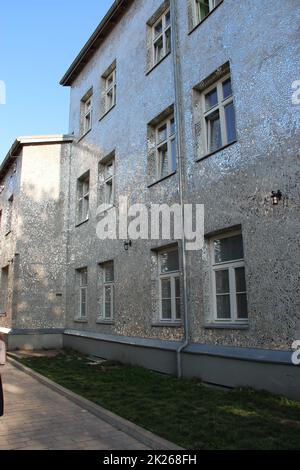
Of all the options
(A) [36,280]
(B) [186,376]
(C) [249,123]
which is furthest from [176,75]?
(A) [36,280]

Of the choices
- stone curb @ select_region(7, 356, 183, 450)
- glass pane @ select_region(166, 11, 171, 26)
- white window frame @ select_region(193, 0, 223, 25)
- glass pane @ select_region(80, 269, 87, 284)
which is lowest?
stone curb @ select_region(7, 356, 183, 450)

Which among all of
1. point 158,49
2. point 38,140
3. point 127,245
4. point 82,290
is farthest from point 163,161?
point 38,140

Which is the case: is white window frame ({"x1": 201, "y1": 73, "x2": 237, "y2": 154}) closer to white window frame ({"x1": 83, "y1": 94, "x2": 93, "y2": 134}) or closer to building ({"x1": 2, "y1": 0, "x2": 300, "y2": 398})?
building ({"x1": 2, "y1": 0, "x2": 300, "y2": 398})

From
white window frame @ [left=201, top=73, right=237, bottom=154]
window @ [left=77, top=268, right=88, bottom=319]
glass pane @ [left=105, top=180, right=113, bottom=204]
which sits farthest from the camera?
window @ [left=77, top=268, right=88, bottom=319]

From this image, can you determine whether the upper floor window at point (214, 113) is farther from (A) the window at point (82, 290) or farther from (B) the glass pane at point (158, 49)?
(A) the window at point (82, 290)

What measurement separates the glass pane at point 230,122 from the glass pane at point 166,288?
3.50 meters

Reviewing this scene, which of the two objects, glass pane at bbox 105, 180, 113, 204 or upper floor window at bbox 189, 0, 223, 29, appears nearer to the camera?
upper floor window at bbox 189, 0, 223, 29

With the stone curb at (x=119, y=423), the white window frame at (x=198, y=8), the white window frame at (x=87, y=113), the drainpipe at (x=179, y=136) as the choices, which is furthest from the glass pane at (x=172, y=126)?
the stone curb at (x=119, y=423)

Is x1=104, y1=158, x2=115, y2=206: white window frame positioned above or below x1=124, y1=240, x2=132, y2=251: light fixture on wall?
above

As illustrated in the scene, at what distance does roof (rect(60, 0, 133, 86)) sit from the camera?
12805 millimetres

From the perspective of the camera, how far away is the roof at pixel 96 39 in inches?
504

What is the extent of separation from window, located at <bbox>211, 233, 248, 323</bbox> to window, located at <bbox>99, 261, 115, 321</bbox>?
4.62 metres

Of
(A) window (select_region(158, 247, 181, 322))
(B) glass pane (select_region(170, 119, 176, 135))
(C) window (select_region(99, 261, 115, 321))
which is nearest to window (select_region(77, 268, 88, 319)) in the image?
(C) window (select_region(99, 261, 115, 321))
